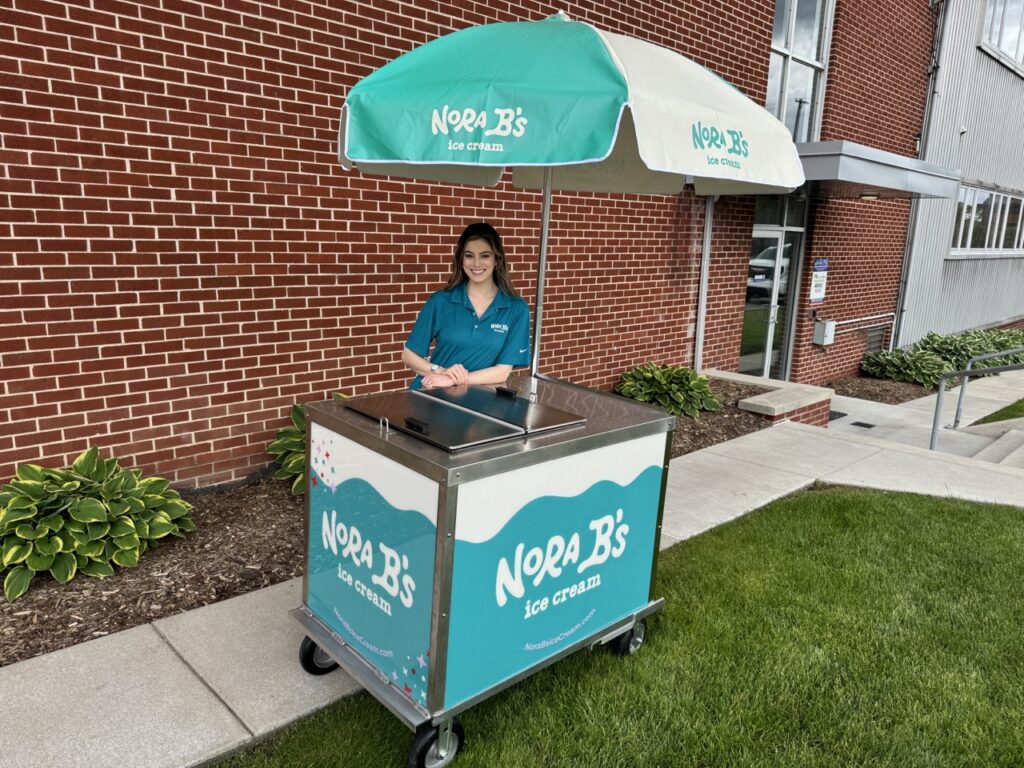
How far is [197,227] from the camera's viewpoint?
451cm

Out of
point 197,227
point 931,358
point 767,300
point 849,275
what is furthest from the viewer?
point 931,358

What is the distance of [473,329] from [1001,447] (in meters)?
6.82

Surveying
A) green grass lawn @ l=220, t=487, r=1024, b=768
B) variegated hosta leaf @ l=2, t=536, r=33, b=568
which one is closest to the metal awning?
green grass lawn @ l=220, t=487, r=1024, b=768

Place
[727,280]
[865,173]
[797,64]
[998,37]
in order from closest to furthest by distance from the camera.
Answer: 1. [865,173]
2. [727,280]
3. [797,64]
4. [998,37]

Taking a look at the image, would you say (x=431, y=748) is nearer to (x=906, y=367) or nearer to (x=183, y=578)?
(x=183, y=578)

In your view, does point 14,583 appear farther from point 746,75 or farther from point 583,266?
point 746,75

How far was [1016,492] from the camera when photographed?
216 inches

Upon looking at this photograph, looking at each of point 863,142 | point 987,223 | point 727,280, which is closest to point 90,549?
point 727,280

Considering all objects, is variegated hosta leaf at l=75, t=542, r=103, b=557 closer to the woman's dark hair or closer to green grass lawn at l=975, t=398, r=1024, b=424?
the woman's dark hair

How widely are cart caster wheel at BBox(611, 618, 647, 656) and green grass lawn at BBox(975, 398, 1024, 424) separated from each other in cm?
850

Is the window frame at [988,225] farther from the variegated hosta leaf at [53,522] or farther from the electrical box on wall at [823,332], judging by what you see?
the variegated hosta leaf at [53,522]

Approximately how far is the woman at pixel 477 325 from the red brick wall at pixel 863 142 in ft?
25.0

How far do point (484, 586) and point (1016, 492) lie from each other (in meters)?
4.83

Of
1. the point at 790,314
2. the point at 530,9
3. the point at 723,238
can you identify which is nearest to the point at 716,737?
the point at 530,9
